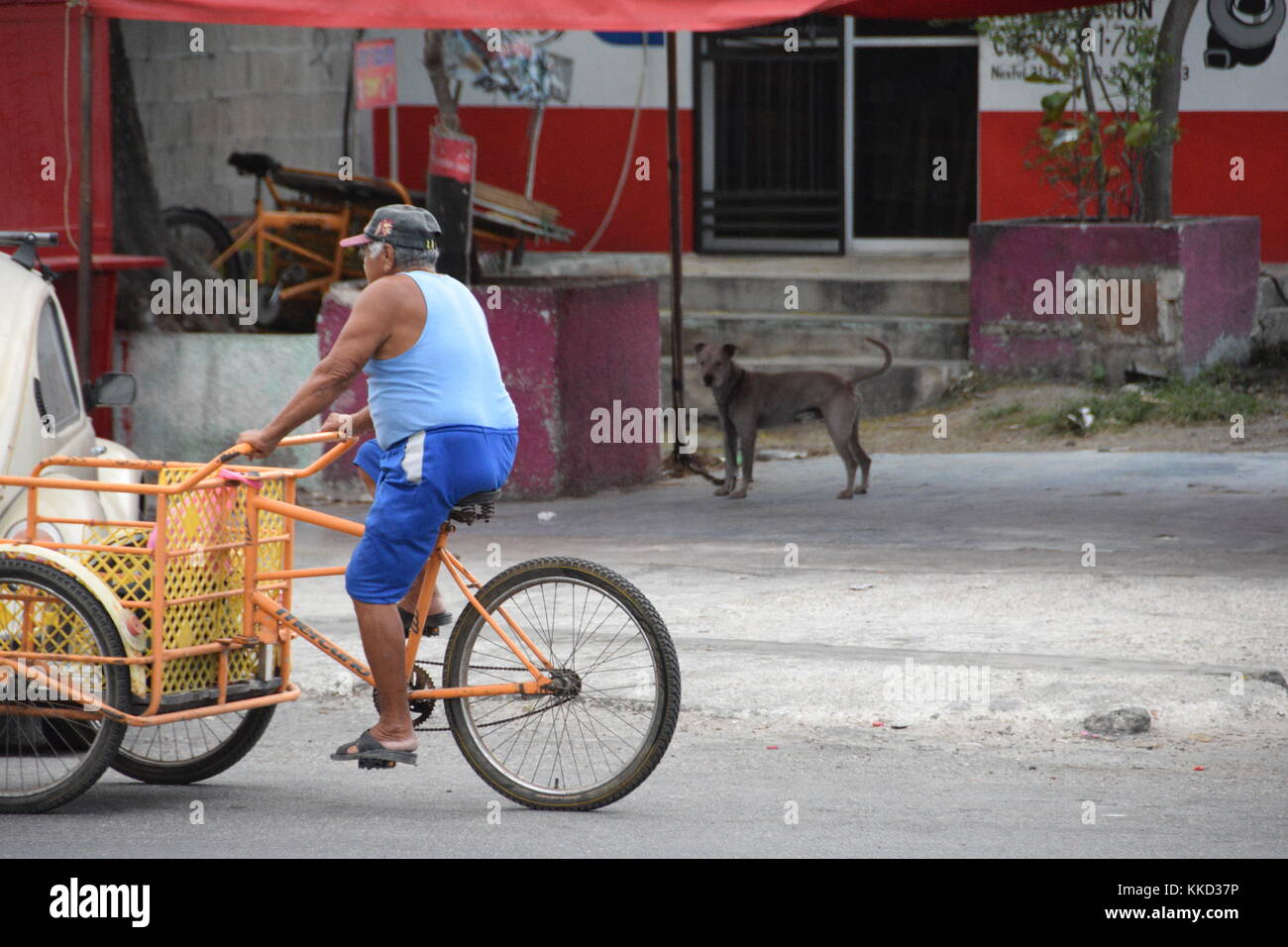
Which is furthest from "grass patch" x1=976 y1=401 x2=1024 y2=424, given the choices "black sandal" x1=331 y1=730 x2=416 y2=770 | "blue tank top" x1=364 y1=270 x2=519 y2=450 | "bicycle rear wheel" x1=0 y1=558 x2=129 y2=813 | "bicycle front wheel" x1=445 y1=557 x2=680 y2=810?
"bicycle rear wheel" x1=0 y1=558 x2=129 y2=813

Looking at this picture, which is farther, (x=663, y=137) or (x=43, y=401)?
(x=663, y=137)

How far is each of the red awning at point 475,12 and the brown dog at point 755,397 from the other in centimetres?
272

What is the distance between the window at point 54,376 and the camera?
6.34m

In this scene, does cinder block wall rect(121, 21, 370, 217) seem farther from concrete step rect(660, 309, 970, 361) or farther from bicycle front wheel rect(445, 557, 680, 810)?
bicycle front wheel rect(445, 557, 680, 810)

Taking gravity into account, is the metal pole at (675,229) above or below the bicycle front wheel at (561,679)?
above

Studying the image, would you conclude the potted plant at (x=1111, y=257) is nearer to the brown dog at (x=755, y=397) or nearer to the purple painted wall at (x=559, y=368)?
the brown dog at (x=755, y=397)

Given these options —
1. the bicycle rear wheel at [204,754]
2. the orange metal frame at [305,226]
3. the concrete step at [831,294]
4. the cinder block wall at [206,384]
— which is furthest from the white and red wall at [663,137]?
the bicycle rear wheel at [204,754]

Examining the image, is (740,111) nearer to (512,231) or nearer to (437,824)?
(512,231)

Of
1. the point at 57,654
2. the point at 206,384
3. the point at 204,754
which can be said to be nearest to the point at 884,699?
the point at 204,754

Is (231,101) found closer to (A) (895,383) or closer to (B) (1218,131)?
(A) (895,383)

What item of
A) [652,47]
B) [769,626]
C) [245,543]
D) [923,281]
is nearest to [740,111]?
[652,47]

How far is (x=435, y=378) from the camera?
512 cm

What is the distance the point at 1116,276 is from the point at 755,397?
3349mm

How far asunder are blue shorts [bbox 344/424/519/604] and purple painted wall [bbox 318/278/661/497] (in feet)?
17.1
